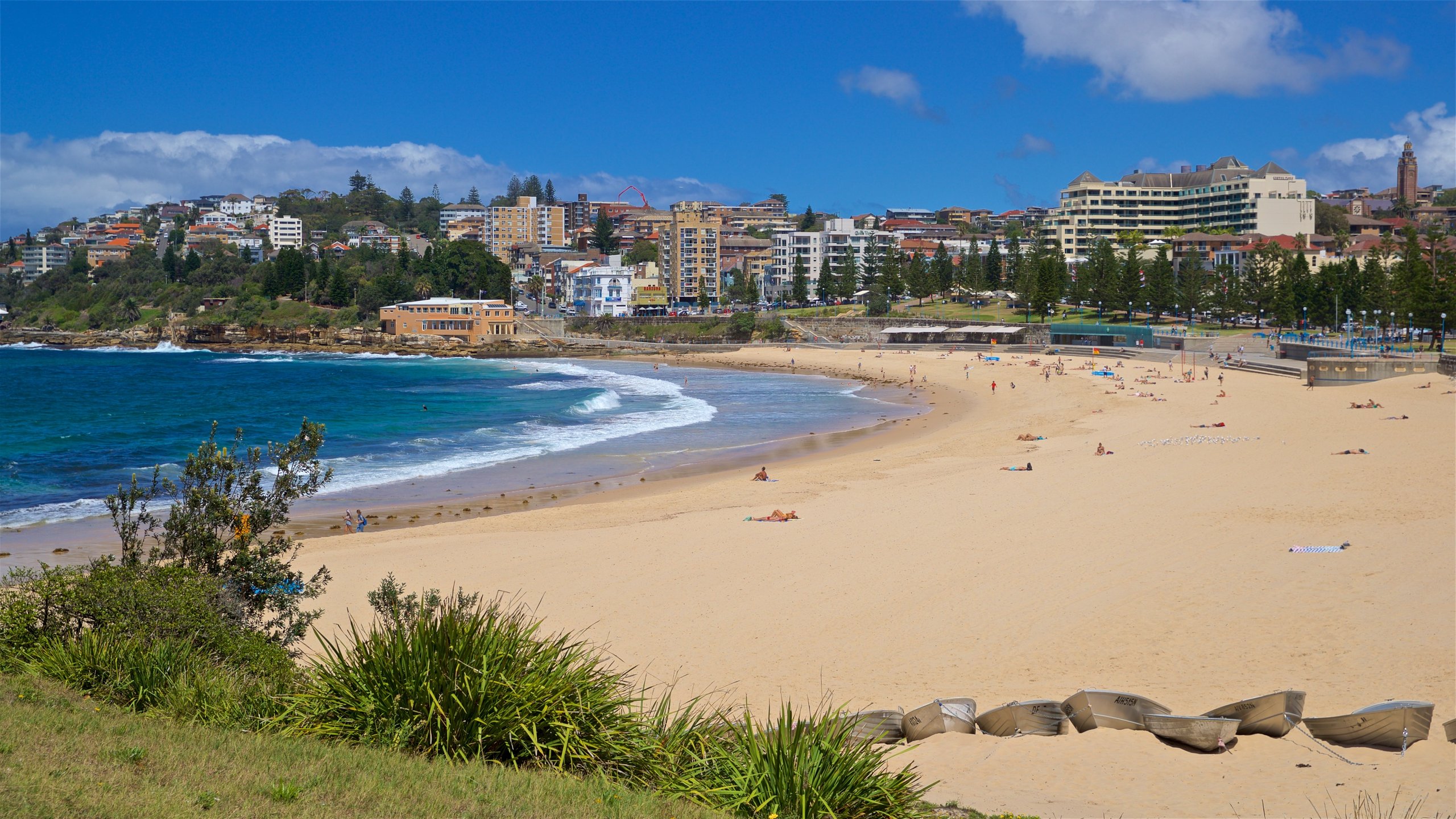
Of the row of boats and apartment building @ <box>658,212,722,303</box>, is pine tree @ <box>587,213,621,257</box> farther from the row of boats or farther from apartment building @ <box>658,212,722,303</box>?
the row of boats

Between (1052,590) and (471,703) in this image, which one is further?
(1052,590)

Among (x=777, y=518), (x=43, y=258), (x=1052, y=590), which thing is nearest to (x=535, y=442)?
(x=777, y=518)

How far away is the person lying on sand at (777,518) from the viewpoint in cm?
1788

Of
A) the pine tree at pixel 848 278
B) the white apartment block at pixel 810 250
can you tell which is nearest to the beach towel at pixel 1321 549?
the pine tree at pixel 848 278

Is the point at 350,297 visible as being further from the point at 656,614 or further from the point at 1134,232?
the point at 656,614

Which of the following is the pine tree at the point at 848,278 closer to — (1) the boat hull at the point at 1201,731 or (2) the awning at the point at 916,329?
(2) the awning at the point at 916,329

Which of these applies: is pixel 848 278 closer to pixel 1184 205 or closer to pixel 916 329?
pixel 916 329

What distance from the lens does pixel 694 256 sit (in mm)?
106812

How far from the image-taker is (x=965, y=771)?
7.79 meters

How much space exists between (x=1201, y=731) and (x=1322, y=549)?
7.20 meters

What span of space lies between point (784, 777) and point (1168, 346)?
56.9 metres

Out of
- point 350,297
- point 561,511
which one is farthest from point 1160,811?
point 350,297

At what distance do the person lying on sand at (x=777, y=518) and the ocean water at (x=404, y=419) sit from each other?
7287mm

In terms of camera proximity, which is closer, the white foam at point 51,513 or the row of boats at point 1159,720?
the row of boats at point 1159,720
